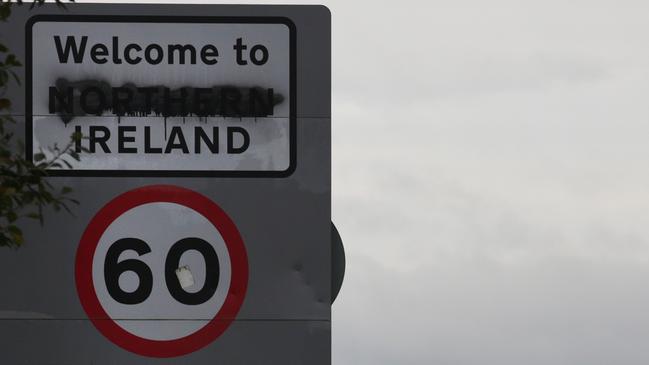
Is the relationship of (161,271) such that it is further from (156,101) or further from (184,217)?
(156,101)

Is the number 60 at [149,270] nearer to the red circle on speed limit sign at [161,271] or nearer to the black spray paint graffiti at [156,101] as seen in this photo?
the red circle on speed limit sign at [161,271]

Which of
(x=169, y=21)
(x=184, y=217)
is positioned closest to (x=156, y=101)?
(x=169, y=21)

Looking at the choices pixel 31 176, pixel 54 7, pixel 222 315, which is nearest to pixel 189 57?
pixel 54 7

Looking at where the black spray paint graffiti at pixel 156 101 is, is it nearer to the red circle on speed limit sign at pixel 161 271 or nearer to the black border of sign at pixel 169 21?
the black border of sign at pixel 169 21

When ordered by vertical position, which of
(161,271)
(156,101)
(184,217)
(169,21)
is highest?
(169,21)

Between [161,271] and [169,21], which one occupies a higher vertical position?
[169,21]

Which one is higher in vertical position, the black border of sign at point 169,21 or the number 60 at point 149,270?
the black border of sign at point 169,21

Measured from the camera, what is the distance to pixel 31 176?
4.89 m

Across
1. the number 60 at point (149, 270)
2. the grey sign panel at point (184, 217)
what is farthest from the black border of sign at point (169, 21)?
the number 60 at point (149, 270)

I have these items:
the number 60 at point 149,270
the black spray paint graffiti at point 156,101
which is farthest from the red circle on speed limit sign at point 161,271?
the black spray paint graffiti at point 156,101

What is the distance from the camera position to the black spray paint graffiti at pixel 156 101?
6.34 metres

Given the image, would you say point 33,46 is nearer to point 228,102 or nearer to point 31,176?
point 228,102

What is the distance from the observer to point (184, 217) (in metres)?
6.38

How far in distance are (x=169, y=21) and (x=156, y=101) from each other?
32 centimetres
